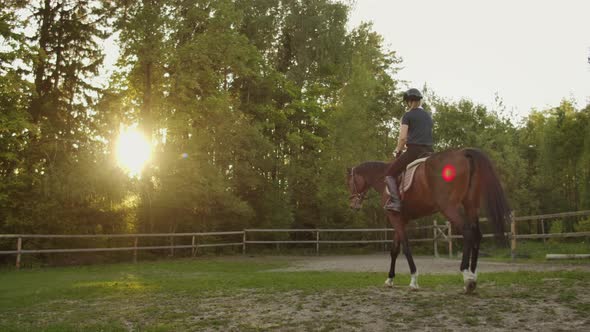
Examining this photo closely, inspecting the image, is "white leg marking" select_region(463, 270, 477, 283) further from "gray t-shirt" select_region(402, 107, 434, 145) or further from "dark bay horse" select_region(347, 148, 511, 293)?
"gray t-shirt" select_region(402, 107, 434, 145)

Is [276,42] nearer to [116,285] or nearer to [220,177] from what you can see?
[220,177]

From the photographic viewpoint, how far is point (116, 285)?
9.91 m

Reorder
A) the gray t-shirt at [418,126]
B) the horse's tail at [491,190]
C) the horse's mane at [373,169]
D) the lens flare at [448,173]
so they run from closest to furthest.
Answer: the horse's tail at [491,190] < the lens flare at [448,173] < the gray t-shirt at [418,126] < the horse's mane at [373,169]

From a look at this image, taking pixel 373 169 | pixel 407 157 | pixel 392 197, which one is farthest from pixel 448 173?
pixel 373 169

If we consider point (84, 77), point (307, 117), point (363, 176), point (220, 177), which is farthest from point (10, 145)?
point (307, 117)

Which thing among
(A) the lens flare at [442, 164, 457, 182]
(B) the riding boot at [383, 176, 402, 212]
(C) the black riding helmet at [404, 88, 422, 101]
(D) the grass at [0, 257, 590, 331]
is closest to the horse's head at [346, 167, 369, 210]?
(B) the riding boot at [383, 176, 402, 212]

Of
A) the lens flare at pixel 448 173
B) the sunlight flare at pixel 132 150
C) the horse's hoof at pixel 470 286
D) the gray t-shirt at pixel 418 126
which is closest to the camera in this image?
the horse's hoof at pixel 470 286

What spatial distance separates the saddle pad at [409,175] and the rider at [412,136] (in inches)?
4.9

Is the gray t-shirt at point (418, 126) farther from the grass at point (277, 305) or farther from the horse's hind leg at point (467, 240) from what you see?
the grass at point (277, 305)

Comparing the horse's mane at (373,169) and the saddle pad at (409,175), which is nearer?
the saddle pad at (409,175)

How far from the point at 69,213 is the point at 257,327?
15855 millimetres

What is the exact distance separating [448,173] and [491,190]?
0.63 meters

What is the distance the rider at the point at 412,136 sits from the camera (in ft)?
24.6

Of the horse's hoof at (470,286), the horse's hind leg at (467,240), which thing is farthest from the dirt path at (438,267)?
the horse's hoof at (470,286)
